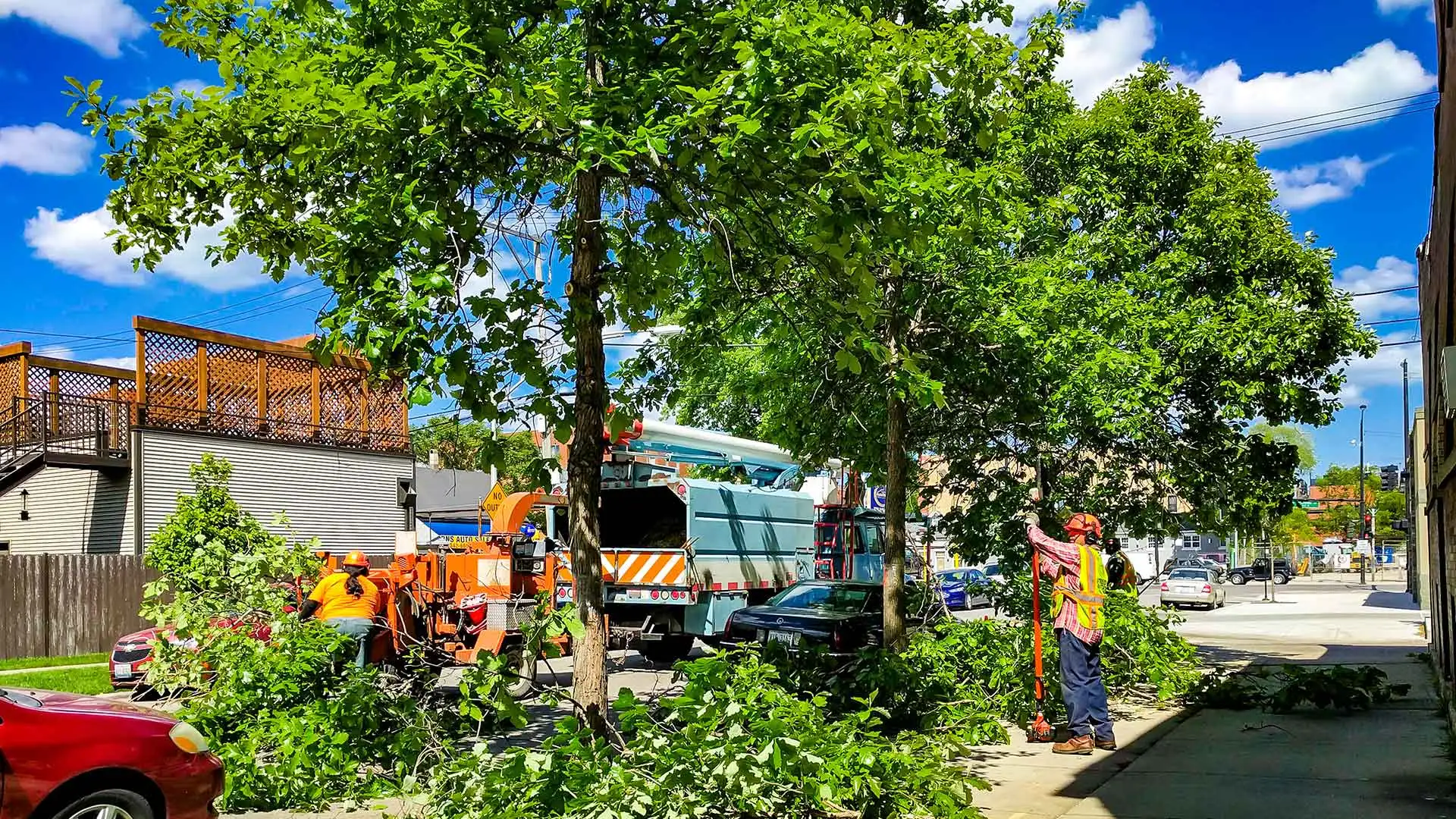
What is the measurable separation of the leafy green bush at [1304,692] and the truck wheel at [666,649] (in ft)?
24.7

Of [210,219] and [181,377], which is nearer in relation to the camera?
[210,219]

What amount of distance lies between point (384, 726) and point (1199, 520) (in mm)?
10513

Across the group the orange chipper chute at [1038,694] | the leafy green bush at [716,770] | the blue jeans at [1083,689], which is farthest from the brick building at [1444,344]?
the leafy green bush at [716,770]

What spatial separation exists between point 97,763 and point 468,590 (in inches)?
340

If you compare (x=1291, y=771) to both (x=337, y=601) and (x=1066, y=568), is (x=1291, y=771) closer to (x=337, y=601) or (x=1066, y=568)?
(x=1066, y=568)

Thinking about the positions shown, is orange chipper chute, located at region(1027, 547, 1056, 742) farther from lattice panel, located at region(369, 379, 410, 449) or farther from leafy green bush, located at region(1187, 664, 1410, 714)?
lattice panel, located at region(369, 379, 410, 449)

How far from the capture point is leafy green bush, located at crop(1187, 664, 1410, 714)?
1075 cm

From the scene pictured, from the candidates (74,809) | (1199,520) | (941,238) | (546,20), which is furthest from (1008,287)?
(74,809)

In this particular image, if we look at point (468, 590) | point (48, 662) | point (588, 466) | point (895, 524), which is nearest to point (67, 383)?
point (48, 662)

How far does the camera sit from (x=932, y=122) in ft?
20.0

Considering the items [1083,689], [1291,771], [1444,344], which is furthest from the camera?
[1444,344]

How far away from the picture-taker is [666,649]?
1680 centimetres

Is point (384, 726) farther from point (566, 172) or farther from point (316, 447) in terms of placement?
point (316, 447)

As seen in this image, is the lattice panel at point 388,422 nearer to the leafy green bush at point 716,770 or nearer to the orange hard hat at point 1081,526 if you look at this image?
the orange hard hat at point 1081,526
